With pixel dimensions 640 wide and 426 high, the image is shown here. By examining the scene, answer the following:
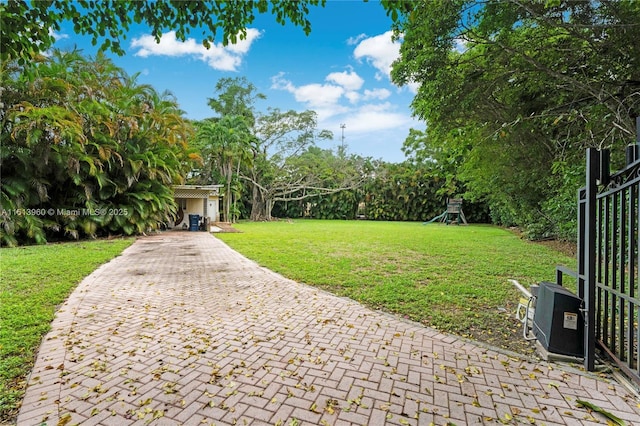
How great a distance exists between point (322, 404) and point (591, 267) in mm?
2402

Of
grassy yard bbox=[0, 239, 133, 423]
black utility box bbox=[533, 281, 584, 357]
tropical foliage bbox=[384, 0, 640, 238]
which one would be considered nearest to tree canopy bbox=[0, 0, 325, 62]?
tropical foliage bbox=[384, 0, 640, 238]

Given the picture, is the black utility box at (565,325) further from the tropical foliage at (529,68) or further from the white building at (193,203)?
the white building at (193,203)

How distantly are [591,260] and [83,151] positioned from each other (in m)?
12.0

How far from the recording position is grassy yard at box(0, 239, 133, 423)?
2.48 m

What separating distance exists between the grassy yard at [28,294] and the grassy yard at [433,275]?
11.3 ft

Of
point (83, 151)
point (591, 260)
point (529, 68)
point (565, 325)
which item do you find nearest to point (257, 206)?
point (83, 151)

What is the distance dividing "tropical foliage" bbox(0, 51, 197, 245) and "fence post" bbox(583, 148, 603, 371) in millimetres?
9931

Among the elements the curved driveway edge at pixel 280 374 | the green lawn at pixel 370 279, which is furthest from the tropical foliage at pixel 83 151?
the curved driveway edge at pixel 280 374

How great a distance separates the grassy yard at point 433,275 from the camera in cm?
379

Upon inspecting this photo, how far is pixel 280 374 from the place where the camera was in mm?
2525

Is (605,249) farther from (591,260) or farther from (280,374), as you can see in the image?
(280,374)

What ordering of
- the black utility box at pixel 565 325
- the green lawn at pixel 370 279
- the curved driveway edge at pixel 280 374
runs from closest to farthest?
the curved driveway edge at pixel 280 374 → the black utility box at pixel 565 325 → the green lawn at pixel 370 279

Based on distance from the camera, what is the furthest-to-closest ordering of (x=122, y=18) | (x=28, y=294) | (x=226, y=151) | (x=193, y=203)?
1. (x=226, y=151)
2. (x=193, y=203)
3. (x=28, y=294)
4. (x=122, y=18)

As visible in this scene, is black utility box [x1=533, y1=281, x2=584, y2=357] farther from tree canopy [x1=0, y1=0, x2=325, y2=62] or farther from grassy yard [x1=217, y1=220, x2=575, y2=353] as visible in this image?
tree canopy [x1=0, y1=0, x2=325, y2=62]
